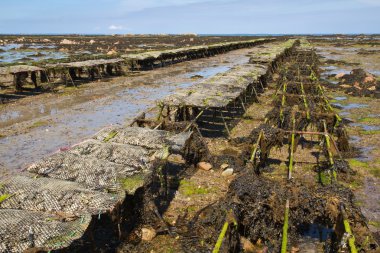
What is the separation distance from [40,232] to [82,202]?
1064mm

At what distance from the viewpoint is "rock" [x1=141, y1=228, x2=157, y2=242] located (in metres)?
7.70

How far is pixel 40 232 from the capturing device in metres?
5.53

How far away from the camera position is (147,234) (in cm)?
771

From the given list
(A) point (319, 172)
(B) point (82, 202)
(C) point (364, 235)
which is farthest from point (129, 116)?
(C) point (364, 235)

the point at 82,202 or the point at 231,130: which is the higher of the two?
the point at 82,202

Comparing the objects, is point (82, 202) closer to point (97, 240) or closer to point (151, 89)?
point (97, 240)

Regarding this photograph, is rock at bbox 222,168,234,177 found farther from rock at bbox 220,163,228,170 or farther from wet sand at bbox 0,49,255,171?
wet sand at bbox 0,49,255,171

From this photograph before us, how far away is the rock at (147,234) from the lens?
25.2 feet

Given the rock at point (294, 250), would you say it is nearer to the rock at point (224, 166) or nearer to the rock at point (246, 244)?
the rock at point (246, 244)

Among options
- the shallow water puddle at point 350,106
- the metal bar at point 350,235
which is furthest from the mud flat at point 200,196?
the shallow water puddle at point 350,106

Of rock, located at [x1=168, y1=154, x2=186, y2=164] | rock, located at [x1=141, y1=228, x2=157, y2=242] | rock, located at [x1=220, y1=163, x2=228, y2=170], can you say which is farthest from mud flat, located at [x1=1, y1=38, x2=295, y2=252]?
rock, located at [x1=220, y1=163, x2=228, y2=170]

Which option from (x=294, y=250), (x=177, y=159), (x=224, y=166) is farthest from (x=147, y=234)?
(x=177, y=159)

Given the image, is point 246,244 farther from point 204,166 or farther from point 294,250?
point 204,166

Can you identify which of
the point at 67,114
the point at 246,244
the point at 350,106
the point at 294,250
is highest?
the point at 350,106
